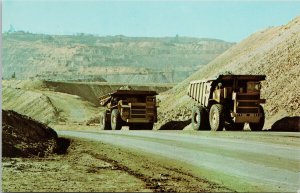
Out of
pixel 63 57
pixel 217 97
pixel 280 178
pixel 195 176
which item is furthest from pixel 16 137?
pixel 63 57

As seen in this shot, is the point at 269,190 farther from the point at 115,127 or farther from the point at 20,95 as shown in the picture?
the point at 20,95

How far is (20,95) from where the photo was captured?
231 ft

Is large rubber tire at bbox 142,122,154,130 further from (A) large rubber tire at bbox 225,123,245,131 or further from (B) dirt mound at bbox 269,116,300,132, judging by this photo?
(B) dirt mound at bbox 269,116,300,132

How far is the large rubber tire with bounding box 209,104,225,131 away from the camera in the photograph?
23234mm

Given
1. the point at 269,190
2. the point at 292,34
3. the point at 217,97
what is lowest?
the point at 269,190

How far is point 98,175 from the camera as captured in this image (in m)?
10.3

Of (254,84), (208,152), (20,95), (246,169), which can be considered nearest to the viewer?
(246,169)

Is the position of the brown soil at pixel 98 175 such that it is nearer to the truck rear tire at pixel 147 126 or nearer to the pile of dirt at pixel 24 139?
the pile of dirt at pixel 24 139

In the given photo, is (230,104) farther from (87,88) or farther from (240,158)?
(87,88)

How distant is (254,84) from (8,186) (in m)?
16.8

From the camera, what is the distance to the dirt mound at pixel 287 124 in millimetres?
23450

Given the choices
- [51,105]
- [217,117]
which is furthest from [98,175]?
[51,105]

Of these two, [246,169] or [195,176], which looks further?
[246,169]

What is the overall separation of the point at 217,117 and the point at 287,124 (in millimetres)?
3408
